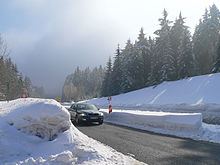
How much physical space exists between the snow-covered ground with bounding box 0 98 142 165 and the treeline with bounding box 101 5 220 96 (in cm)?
3413

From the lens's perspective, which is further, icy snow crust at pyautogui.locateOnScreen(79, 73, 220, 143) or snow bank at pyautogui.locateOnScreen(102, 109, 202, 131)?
snow bank at pyautogui.locateOnScreen(102, 109, 202, 131)

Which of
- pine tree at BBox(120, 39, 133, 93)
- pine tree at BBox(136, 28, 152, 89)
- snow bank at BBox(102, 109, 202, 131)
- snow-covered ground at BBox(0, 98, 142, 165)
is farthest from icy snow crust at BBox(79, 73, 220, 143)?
pine tree at BBox(136, 28, 152, 89)

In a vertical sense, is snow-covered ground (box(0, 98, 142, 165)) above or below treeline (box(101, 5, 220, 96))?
below

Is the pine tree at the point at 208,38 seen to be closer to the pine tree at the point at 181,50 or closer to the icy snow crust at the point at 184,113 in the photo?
the pine tree at the point at 181,50

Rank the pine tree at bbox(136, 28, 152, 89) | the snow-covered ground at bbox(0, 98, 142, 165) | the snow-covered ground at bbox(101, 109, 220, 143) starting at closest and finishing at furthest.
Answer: the snow-covered ground at bbox(0, 98, 142, 165)
the snow-covered ground at bbox(101, 109, 220, 143)
the pine tree at bbox(136, 28, 152, 89)

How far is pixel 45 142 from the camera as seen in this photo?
5.07 meters

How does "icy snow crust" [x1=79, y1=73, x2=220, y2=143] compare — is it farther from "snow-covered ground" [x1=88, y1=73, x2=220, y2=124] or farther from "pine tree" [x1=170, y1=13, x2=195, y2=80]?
"pine tree" [x1=170, y1=13, x2=195, y2=80]

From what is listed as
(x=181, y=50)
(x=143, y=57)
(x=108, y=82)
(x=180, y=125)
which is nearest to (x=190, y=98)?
(x=180, y=125)

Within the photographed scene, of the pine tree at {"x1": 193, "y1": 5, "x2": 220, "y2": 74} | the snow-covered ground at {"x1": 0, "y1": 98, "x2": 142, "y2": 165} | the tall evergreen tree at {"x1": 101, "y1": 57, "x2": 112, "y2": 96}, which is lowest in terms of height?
the snow-covered ground at {"x1": 0, "y1": 98, "x2": 142, "y2": 165}

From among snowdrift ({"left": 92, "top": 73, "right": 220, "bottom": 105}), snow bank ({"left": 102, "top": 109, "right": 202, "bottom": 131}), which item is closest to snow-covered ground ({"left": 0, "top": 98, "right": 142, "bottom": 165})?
snow bank ({"left": 102, "top": 109, "right": 202, "bottom": 131})

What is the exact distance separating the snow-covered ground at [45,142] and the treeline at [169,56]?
34.1 m

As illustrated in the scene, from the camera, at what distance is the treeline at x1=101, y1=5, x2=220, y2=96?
1432 inches

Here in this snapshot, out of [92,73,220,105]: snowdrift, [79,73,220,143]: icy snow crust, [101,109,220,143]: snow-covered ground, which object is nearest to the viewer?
[101,109,220,143]: snow-covered ground

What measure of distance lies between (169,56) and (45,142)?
35785 millimetres
